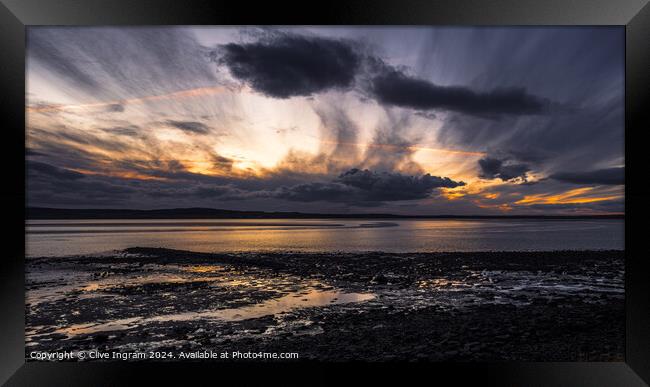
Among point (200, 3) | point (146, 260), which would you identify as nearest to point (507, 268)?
point (200, 3)

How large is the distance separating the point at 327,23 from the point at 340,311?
14.8 ft

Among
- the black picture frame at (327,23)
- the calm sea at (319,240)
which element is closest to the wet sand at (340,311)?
the black picture frame at (327,23)

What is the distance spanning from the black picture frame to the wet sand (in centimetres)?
26

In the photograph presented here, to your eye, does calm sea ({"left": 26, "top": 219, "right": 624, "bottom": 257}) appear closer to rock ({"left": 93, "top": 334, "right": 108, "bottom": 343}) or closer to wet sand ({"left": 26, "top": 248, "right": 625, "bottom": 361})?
wet sand ({"left": 26, "top": 248, "right": 625, "bottom": 361})

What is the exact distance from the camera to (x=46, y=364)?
4.55 metres

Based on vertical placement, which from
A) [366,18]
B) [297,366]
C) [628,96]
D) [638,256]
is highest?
[366,18]

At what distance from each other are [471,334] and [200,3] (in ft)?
19.1

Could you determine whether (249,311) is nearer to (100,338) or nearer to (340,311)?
(340,311)

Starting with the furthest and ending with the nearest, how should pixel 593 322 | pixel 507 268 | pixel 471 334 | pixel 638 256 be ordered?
pixel 507 268 < pixel 593 322 < pixel 471 334 < pixel 638 256

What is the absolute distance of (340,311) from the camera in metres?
6.12

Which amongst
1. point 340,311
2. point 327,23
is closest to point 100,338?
point 340,311

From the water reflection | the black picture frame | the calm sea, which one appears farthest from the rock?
the calm sea

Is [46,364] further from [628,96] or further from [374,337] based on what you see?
[628,96]

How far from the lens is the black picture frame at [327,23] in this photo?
4.32m
